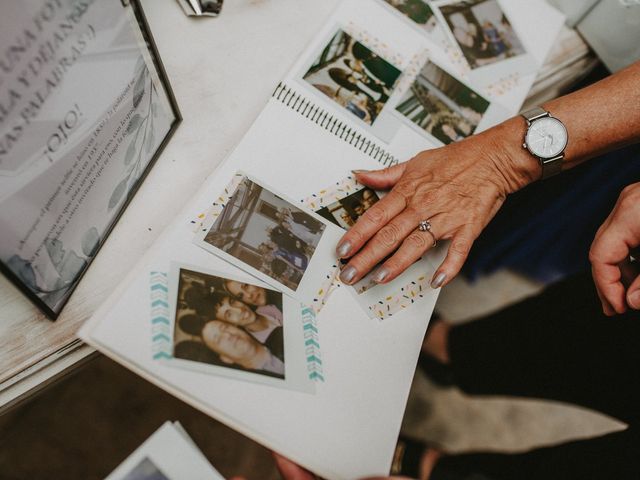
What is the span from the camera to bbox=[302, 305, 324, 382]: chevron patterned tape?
1.77 feet

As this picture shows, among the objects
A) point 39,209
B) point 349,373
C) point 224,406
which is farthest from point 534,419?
point 39,209

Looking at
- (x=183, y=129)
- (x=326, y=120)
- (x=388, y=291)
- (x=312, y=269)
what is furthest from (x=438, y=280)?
(x=183, y=129)

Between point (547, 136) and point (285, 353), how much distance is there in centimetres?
55

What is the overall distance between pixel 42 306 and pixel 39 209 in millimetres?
119

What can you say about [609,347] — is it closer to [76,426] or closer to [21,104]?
[21,104]

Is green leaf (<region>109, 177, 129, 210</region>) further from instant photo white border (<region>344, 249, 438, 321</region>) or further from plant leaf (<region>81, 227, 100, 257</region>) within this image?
instant photo white border (<region>344, 249, 438, 321</region>)

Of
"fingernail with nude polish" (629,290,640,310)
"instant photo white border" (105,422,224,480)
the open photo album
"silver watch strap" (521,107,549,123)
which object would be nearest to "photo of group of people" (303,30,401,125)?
the open photo album

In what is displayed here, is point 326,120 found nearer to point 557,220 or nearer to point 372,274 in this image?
point 372,274

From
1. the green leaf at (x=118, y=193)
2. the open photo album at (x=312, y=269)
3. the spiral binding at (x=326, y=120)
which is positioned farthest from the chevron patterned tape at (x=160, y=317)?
the spiral binding at (x=326, y=120)

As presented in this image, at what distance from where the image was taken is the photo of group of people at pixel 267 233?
0.56 meters

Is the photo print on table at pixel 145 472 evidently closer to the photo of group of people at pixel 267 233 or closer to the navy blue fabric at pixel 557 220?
the photo of group of people at pixel 267 233

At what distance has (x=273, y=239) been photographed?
Answer: 0.58m

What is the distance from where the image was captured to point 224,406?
48 centimetres

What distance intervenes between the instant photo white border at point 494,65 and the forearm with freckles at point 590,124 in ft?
0.40
